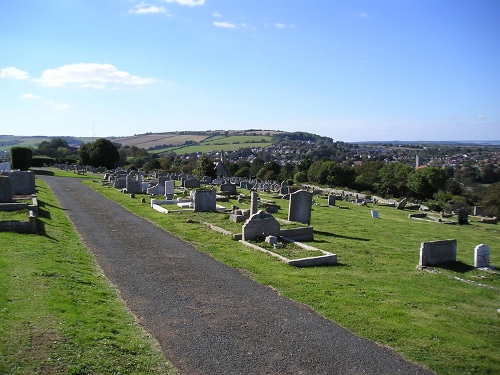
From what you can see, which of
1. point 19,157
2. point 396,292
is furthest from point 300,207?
point 19,157

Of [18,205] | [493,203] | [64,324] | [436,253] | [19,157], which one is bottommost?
[493,203]

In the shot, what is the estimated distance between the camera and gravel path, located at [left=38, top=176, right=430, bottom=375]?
700 cm

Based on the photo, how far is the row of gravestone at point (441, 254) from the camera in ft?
46.1

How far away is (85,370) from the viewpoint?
6.05 meters

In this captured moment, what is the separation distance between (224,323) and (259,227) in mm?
8162

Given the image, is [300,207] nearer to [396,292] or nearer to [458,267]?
[458,267]

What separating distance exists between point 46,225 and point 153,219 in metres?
5.66

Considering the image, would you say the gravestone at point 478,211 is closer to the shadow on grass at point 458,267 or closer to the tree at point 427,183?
the tree at point 427,183

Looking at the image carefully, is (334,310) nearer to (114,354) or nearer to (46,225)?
(114,354)

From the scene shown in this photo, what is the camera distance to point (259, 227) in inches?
652

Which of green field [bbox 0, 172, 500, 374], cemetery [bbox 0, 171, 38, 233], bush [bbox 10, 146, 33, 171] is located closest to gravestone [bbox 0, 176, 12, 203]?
cemetery [bbox 0, 171, 38, 233]

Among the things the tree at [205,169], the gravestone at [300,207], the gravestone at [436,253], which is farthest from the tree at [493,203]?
the tree at [205,169]

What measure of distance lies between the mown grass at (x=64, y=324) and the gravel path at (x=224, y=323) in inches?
18.2

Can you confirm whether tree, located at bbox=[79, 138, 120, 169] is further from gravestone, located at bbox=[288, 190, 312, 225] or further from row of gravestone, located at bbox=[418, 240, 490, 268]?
row of gravestone, located at bbox=[418, 240, 490, 268]
